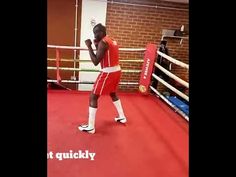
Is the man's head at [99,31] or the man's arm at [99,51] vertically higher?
the man's head at [99,31]

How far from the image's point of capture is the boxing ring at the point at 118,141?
96.7 inches

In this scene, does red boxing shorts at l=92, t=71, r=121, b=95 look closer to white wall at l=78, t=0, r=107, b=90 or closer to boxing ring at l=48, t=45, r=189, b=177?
boxing ring at l=48, t=45, r=189, b=177

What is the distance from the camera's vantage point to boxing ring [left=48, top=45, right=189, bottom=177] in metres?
2.46

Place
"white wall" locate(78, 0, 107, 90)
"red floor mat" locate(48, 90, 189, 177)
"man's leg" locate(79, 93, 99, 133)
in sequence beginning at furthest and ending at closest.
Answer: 1. "white wall" locate(78, 0, 107, 90)
2. "man's leg" locate(79, 93, 99, 133)
3. "red floor mat" locate(48, 90, 189, 177)

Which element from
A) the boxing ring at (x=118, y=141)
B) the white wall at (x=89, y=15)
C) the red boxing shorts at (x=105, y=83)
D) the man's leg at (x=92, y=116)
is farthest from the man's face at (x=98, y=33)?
the white wall at (x=89, y=15)

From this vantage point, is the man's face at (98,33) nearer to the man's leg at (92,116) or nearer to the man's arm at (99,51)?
the man's arm at (99,51)


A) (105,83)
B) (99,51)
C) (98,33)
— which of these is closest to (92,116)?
(105,83)

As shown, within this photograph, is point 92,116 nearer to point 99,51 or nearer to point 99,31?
point 99,51

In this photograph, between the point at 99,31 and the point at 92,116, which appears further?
the point at 92,116

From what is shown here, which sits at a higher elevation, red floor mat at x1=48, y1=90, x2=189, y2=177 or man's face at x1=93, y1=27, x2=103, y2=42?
man's face at x1=93, y1=27, x2=103, y2=42

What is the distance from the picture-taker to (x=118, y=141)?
300 centimetres

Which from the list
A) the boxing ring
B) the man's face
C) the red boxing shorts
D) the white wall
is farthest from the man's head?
the white wall
